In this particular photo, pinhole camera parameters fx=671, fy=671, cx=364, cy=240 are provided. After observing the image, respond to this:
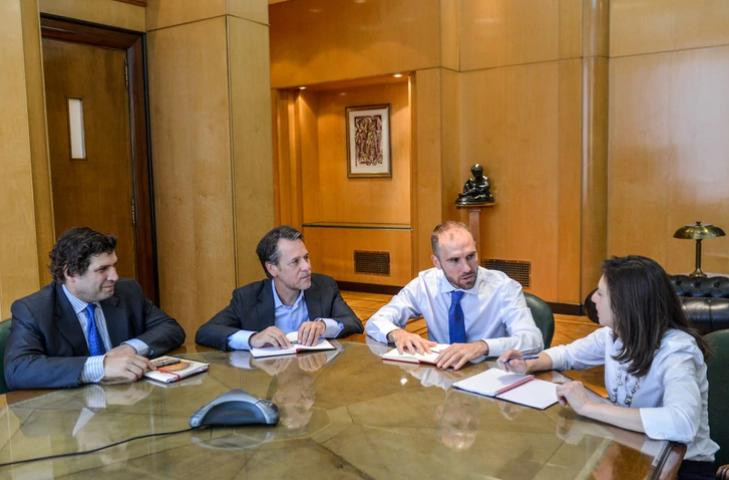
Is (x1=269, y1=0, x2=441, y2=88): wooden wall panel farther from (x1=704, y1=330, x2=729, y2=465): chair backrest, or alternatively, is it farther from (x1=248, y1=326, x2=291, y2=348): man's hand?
(x1=704, y1=330, x2=729, y2=465): chair backrest

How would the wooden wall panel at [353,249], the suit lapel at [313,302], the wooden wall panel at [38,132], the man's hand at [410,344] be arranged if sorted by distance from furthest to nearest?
1. the wooden wall panel at [353,249]
2. the wooden wall panel at [38,132]
3. the suit lapel at [313,302]
4. the man's hand at [410,344]

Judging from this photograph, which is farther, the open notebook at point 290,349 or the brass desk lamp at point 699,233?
the brass desk lamp at point 699,233

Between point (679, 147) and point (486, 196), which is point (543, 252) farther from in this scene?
point (679, 147)

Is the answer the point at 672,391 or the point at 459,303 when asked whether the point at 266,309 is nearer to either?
the point at 459,303

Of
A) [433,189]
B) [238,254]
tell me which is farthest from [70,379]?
[433,189]

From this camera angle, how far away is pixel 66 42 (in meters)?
4.29

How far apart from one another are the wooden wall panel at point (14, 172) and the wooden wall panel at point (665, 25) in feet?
19.1

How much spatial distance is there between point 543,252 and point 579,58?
6.99 feet

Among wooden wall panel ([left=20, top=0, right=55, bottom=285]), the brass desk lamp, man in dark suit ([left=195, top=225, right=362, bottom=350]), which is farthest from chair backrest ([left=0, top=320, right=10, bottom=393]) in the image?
the brass desk lamp

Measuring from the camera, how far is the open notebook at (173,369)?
2.18 meters

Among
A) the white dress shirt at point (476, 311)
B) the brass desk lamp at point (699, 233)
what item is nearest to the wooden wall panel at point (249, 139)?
the white dress shirt at point (476, 311)

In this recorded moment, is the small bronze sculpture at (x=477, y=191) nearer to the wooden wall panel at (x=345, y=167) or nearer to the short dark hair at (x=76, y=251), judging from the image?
the wooden wall panel at (x=345, y=167)

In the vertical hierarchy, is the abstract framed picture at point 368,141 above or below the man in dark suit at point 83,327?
above

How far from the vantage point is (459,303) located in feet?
9.43
